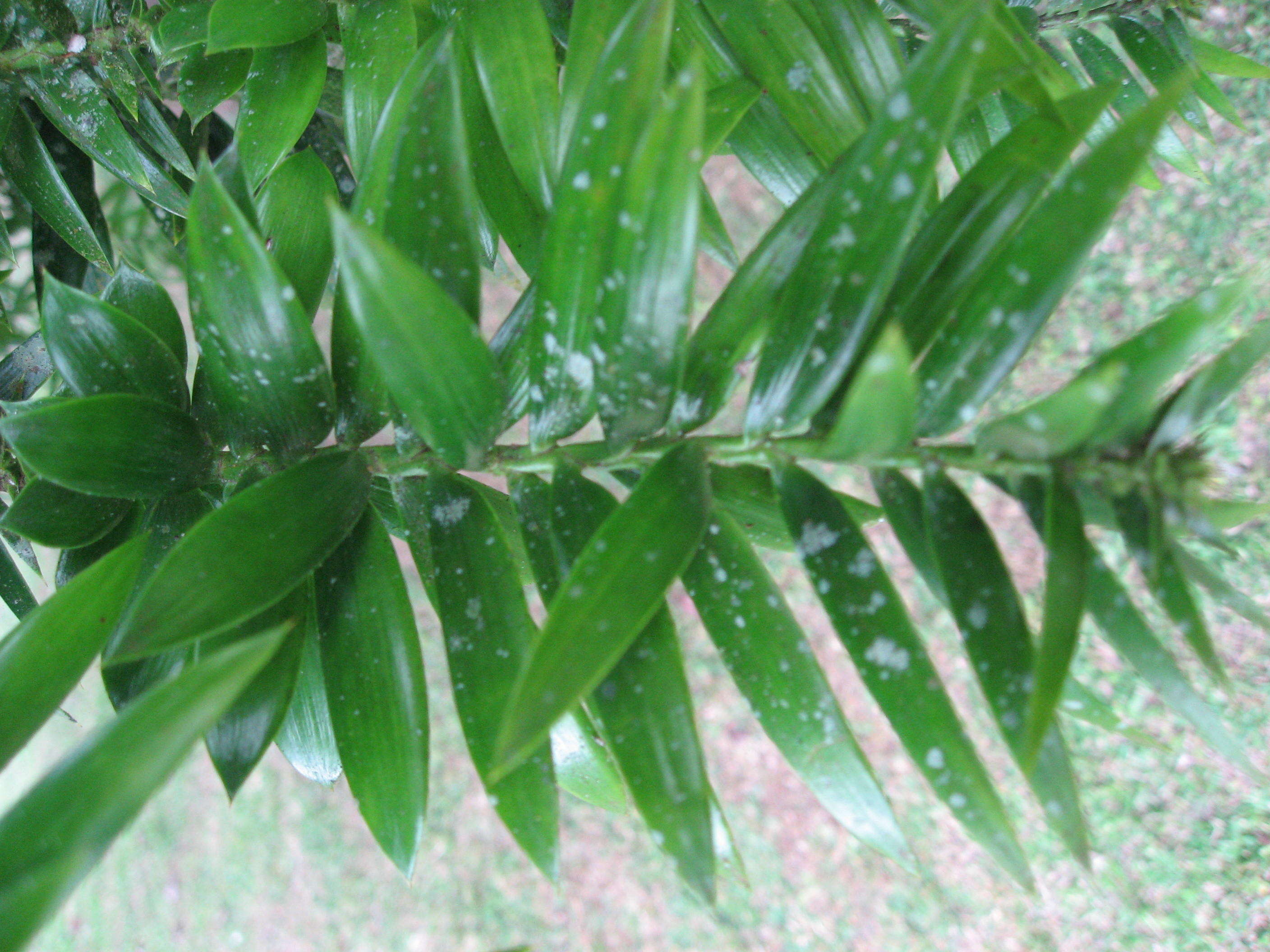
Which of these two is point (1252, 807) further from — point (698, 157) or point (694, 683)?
point (698, 157)

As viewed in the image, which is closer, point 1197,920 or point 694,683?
point 1197,920

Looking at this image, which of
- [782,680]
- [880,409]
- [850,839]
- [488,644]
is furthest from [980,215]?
[850,839]

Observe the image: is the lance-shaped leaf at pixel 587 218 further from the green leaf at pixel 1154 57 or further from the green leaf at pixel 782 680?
the green leaf at pixel 1154 57

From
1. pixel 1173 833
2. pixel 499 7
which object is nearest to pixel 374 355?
pixel 499 7

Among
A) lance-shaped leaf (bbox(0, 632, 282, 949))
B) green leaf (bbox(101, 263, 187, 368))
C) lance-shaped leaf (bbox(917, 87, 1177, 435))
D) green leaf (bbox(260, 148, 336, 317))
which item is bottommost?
lance-shaped leaf (bbox(917, 87, 1177, 435))

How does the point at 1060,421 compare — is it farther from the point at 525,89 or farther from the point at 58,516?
the point at 58,516

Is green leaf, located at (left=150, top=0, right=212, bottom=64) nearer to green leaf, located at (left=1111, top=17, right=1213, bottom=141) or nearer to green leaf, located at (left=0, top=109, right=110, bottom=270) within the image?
green leaf, located at (left=0, top=109, right=110, bottom=270)

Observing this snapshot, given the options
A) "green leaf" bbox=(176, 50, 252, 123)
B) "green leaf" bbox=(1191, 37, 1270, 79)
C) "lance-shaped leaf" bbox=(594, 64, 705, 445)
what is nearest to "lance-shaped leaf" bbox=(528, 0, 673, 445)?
"lance-shaped leaf" bbox=(594, 64, 705, 445)

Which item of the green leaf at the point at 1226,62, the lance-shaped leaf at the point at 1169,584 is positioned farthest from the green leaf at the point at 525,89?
the green leaf at the point at 1226,62
